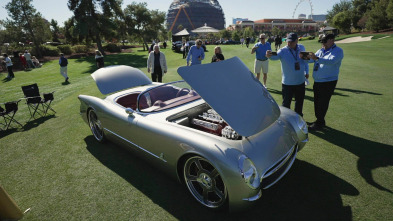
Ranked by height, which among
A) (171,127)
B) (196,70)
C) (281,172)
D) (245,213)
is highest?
(196,70)

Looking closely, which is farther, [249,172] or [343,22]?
[343,22]

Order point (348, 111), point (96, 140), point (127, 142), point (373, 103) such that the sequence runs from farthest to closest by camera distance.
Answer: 1. point (373, 103)
2. point (348, 111)
3. point (96, 140)
4. point (127, 142)

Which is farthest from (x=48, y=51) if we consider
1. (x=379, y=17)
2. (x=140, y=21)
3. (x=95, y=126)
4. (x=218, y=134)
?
(x=379, y=17)

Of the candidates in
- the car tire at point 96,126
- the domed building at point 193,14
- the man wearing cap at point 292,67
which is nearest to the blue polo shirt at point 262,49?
the man wearing cap at point 292,67

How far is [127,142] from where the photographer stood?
3.54m

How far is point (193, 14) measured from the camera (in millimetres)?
120562

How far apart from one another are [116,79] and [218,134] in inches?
120

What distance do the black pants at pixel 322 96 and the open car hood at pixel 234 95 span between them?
200 cm

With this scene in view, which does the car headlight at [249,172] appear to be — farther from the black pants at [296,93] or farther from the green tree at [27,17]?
the green tree at [27,17]

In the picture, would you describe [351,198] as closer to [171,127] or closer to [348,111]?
[171,127]

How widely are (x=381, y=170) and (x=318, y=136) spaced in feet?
4.08

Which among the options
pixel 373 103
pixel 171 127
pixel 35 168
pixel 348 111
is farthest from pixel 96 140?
pixel 373 103

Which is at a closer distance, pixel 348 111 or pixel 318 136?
pixel 318 136

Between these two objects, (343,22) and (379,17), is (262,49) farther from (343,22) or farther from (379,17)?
(343,22)
